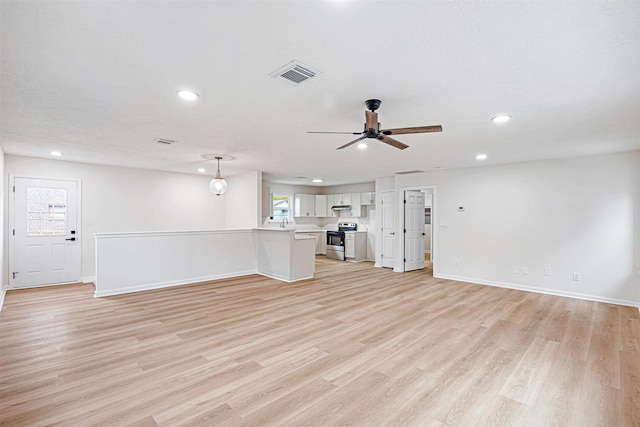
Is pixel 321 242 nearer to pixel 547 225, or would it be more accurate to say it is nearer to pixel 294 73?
pixel 547 225

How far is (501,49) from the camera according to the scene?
1.99 meters

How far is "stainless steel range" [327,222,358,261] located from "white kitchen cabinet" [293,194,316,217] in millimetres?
1050

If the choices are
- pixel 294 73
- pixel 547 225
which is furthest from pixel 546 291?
pixel 294 73

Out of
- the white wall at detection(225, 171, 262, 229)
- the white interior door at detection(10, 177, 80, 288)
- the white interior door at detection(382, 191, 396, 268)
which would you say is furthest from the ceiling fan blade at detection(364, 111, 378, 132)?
the white interior door at detection(10, 177, 80, 288)

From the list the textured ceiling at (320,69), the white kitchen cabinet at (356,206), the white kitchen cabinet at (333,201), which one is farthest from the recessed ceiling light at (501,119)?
the white kitchen cabinet at (333,201)

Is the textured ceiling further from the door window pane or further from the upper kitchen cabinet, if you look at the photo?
the upper kitchen cabinet

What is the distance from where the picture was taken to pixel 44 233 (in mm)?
5941

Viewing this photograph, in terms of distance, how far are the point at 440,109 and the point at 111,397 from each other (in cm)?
371

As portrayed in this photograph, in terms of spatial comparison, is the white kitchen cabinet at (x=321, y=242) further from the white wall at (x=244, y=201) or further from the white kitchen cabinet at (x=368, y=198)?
the white wall at (x=244, y=201)

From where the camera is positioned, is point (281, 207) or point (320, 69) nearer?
point (320, 69)

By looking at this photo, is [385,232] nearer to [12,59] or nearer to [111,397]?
[111,397]

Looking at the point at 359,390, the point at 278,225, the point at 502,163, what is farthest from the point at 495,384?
the point at 278,225

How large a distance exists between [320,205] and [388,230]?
3279mm

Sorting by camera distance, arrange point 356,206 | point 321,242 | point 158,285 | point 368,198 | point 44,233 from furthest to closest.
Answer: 1. point 321,242
2. point 356,206
3. point 368,198
4. point 44,233
5. point 158,285
